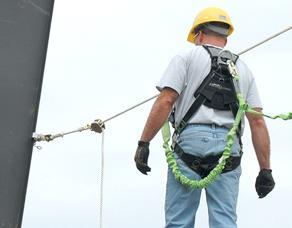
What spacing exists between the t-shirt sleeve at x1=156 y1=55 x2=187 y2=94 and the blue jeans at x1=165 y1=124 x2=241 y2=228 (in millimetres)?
276

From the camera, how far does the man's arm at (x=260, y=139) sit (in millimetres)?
6191

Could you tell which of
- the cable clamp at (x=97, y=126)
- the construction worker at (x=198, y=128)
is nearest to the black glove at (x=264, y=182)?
the construction worker at (x=198, y=128)

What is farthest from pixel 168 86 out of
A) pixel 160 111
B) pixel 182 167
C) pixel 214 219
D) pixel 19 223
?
pixel 19 223

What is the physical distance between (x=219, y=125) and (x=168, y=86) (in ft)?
1.35

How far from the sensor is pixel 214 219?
5855mm

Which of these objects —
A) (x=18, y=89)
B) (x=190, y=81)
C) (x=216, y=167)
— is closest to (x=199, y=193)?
(x=216, y=167)

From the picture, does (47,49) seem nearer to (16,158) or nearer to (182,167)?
(16,158)

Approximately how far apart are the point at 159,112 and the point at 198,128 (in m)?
0.27

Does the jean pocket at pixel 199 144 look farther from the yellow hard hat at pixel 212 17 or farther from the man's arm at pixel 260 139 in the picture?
the yellow hard hat at pixel 212 17

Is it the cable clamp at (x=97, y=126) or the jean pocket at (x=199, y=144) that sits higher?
the cable clamp at (x=97, y=126)

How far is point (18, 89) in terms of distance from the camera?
6.09 metres

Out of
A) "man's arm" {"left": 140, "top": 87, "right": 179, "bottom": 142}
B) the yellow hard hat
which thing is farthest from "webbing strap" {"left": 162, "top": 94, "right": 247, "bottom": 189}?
the yellow hard hat

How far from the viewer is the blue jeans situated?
585 centimetres

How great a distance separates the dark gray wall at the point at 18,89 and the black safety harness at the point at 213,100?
0.99m
